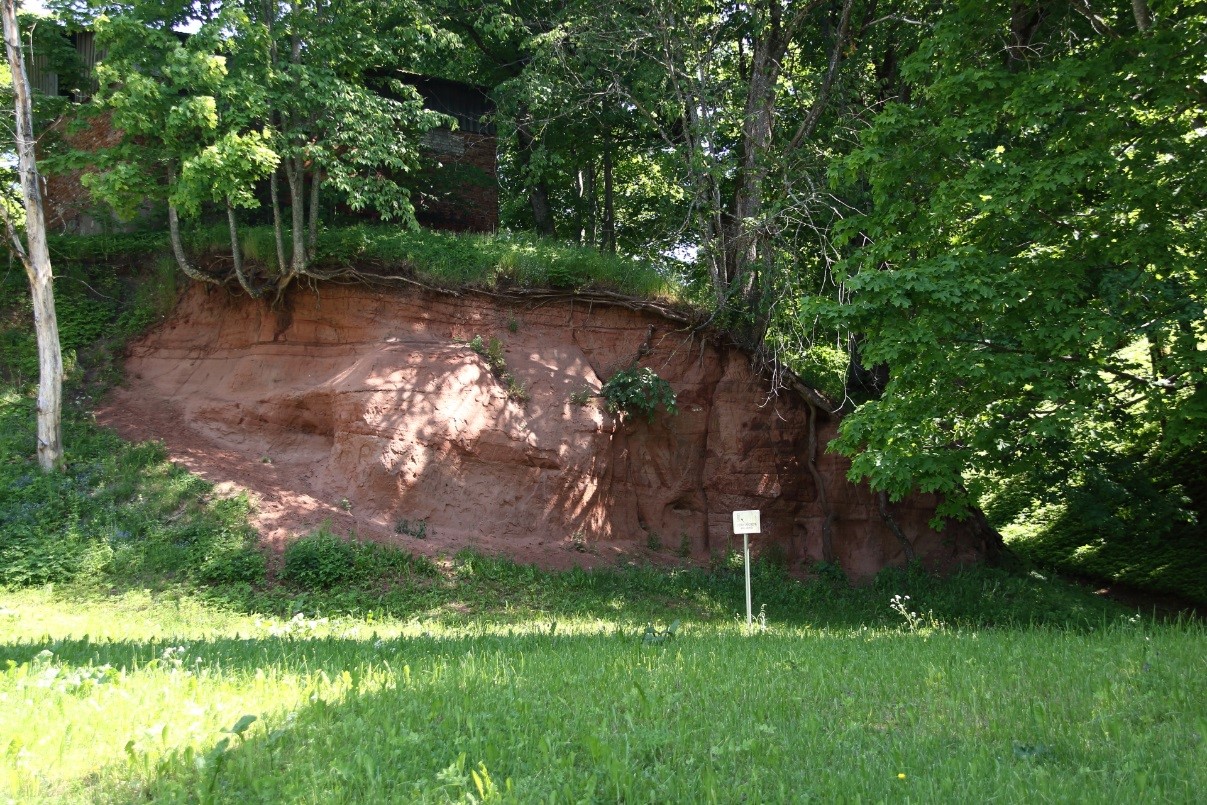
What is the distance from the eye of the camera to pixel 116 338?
66.9 ft

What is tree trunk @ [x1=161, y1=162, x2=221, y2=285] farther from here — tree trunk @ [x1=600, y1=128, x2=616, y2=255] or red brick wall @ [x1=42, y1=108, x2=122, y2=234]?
tree trunk @ [x1=600, y1=128, x2=616, y2=255]

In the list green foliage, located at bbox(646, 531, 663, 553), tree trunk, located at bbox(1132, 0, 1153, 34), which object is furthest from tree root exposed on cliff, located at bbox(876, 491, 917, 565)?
tree trunk, located at bbox(1132, 0, 1153, 34)

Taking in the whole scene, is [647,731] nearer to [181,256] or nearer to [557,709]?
[557,709]

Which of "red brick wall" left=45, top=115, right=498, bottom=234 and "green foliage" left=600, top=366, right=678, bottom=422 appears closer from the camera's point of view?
"green foliage" left=600, top=366, right=678, bottom=422

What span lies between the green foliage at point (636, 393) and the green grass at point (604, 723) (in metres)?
10.9

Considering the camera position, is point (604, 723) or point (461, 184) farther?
point (461, 184)

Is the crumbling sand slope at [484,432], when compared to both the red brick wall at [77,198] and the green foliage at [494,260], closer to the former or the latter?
the green foliage at [494,260]

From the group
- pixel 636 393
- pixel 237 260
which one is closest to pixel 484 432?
pixel 636 393

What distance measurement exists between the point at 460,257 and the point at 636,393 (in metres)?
4.51

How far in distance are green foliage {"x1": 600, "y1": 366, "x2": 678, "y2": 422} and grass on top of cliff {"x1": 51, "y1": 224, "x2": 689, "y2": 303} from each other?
186 centimetres

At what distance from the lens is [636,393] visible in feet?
62.8

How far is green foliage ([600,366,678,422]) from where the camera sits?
62.9 ft

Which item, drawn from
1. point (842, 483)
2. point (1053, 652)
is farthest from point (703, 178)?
point (1053, 652)

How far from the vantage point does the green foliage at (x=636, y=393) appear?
19.2 m
